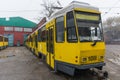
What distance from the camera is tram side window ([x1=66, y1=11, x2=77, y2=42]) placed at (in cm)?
826

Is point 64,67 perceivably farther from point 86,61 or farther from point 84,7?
point 84,7

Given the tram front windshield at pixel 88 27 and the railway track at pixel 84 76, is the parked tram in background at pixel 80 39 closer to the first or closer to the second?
the tram front windshield at pixel 88 27

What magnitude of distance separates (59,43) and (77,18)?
1798 mm

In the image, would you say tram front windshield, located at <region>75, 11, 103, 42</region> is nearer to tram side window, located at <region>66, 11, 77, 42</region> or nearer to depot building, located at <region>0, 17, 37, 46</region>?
tram side window, located at <region>66, 11, 77, 42</region>

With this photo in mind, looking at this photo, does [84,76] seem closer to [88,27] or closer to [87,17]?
[88,27]

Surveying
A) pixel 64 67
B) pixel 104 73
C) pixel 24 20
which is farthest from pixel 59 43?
pixel 24 20

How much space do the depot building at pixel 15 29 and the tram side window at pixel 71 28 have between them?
5639 centimetres

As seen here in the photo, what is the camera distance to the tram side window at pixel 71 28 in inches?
325

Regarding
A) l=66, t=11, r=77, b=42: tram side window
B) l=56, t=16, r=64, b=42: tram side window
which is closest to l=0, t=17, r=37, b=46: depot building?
l=56, t=16, r=64, b=42: tram side window

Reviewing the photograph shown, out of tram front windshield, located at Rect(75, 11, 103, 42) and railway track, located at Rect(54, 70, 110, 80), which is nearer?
tram front windshield, located at Rect(75, 11, 103, 42)

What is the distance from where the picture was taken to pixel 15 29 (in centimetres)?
6469

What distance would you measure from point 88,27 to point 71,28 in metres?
0.77

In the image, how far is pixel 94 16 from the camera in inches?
348

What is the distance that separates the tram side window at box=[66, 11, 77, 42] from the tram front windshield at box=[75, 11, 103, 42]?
0.23 m
